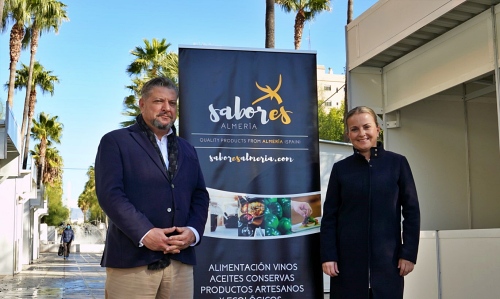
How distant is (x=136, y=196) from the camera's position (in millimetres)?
3365

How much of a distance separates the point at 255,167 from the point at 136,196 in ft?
6.05

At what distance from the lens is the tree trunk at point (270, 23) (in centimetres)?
1417

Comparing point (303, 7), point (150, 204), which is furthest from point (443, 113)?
point (303, 7)

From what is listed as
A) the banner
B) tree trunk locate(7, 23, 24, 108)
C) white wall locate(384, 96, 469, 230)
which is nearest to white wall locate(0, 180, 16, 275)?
tree trunk locate(7, 23, 24, 108)

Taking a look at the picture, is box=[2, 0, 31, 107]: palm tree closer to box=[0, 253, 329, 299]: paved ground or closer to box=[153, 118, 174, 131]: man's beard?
box=[0, 253, 329, 299]: paved ground

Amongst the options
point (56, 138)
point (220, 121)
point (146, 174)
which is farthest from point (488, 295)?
point (56, 138)

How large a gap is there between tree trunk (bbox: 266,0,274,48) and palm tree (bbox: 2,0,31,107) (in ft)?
44.2

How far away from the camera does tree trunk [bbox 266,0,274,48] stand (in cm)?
1417

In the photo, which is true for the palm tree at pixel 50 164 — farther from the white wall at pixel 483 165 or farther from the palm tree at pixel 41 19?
the white wall at pixel 483 165

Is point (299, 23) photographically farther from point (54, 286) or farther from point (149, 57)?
point (54, 286)

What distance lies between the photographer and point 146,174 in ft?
11.1

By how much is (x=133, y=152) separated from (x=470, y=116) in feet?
19.6

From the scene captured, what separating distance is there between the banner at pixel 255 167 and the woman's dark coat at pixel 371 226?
1.10 metres

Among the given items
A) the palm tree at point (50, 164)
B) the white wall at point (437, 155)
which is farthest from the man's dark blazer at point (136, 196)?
the palm tree at point (50, 164)
